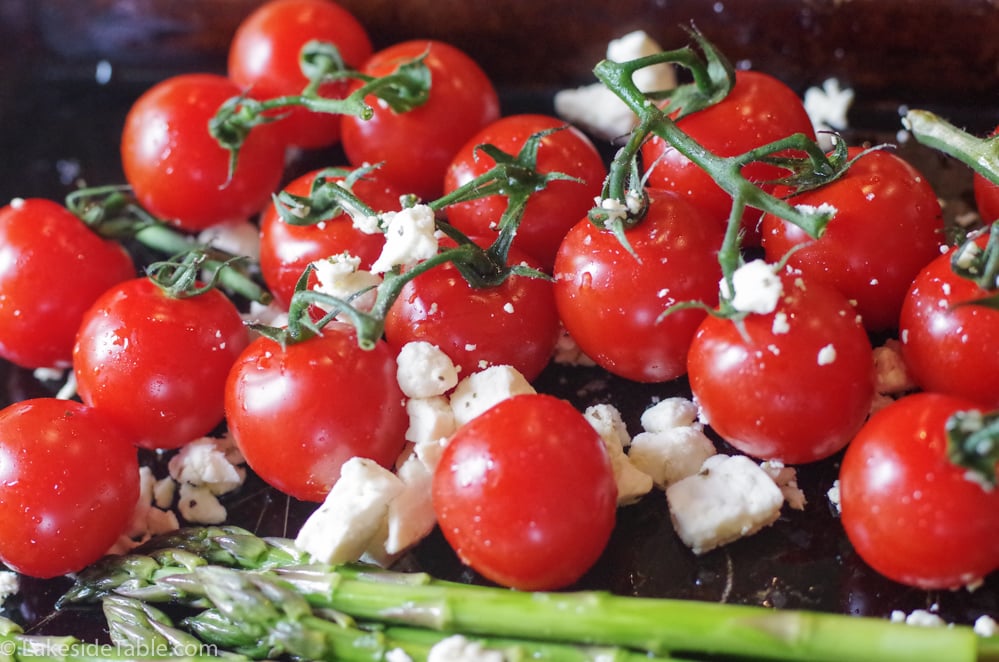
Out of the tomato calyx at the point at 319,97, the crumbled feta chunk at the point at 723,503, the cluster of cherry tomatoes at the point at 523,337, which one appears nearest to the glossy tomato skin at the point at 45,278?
the cluster of cherry tomatoes at the point at 523,337

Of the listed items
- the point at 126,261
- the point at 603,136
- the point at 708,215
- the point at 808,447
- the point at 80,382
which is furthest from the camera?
the point at 603,136

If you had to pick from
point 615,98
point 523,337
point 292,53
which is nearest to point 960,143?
point 615,98

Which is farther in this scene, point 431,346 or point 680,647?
point 431,346

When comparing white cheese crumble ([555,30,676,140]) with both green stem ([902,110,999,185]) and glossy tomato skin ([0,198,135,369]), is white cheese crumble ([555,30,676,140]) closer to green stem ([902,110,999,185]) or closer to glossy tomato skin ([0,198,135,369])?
green stem ([902,110,999,185])

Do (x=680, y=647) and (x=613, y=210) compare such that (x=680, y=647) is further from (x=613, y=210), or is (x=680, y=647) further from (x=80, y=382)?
(x=80, y=382)

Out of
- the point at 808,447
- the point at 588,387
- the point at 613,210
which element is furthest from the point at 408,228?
the point at 808,447

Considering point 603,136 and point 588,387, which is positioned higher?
point 603,136

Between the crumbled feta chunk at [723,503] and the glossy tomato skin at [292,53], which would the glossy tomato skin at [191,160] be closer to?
the glossy tomato skin at [292,53]

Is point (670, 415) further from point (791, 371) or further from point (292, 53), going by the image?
point (292, 53)
